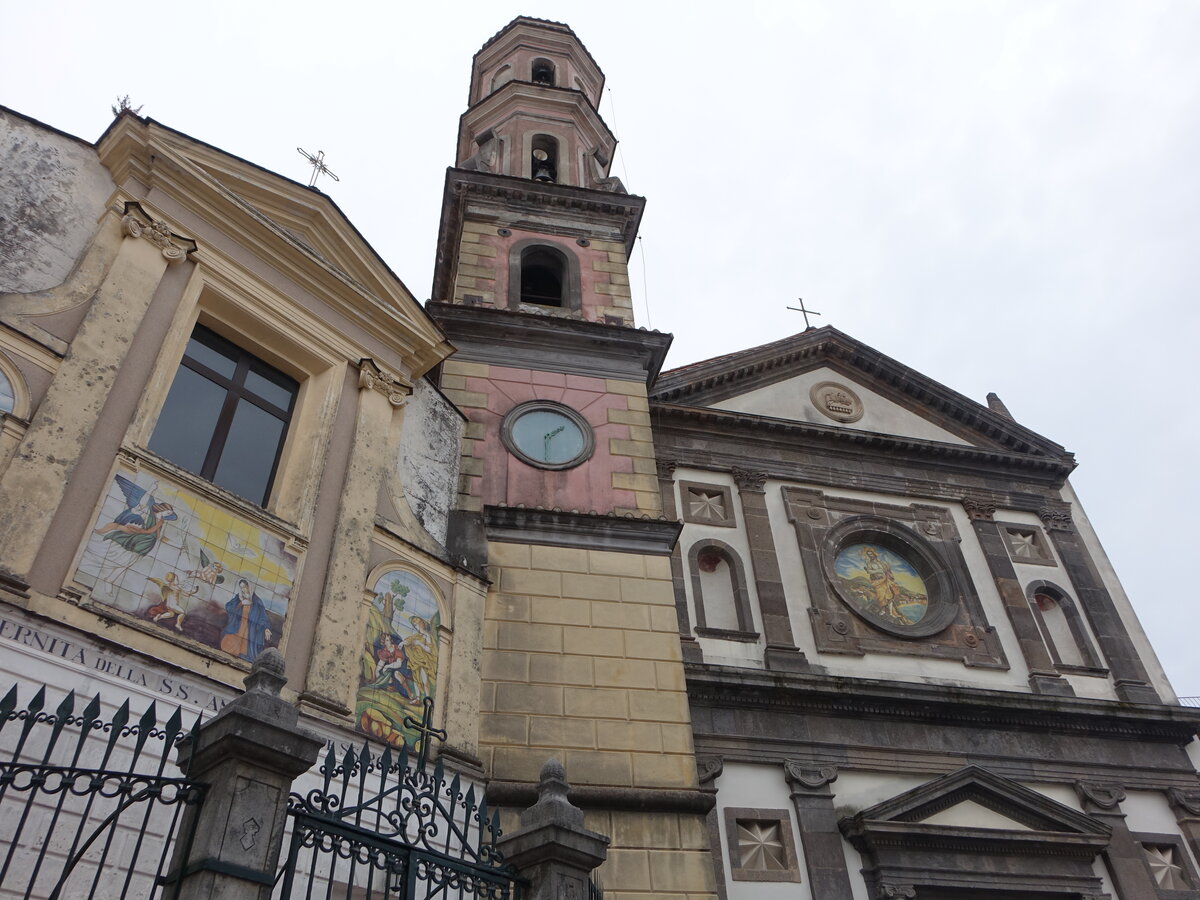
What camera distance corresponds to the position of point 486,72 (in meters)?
24.2

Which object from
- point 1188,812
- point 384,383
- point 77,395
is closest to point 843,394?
point 1188,812

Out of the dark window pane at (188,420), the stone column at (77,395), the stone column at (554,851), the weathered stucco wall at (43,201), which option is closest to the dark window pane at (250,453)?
the dark window pane at (188,420)

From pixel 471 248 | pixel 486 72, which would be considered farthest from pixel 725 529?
pixel 486 72

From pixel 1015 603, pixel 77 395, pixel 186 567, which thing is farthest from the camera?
pixel 1015 603

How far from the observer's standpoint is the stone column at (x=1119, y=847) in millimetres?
12227

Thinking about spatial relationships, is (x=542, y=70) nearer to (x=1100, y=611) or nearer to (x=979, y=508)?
(x=979, y=508)

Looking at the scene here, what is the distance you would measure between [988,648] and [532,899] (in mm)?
10261

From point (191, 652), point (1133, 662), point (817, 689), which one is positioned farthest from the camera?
point (1133, 662)

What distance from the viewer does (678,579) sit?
555 inches

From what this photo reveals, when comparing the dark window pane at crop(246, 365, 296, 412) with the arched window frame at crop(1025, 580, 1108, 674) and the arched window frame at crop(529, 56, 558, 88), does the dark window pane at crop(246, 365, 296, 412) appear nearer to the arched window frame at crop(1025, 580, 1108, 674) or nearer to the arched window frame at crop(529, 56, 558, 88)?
the arched window frame at crop(1025, 580, 1108, 674)

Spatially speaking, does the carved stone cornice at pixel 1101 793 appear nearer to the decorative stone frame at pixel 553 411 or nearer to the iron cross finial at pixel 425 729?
the decorative stone frame at pixel 553 411

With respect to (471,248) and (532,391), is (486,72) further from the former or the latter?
(532,391)

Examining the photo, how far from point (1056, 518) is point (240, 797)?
1496cm

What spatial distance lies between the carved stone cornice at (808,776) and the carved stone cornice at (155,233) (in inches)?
347
